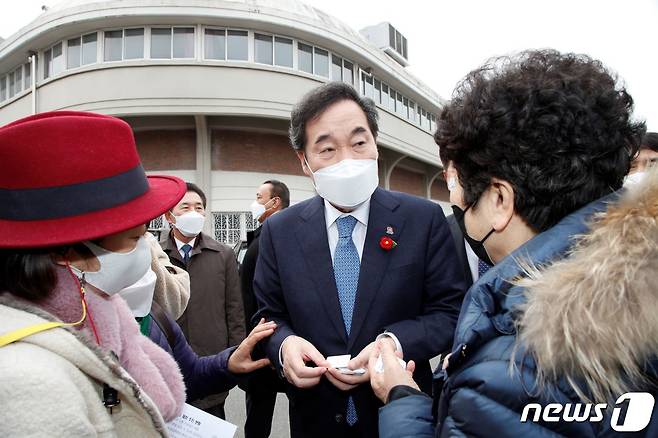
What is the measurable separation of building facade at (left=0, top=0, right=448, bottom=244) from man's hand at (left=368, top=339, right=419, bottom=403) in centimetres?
1429

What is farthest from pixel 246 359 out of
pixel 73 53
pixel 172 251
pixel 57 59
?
pixel 57 59

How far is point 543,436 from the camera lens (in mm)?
868

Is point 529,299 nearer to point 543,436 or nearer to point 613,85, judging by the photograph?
point 543,436

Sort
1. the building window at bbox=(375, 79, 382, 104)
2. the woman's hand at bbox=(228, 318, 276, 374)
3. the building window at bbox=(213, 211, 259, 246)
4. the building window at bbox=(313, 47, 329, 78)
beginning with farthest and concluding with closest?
the building window at bbox=(375, 79, 382, 104) < the building window at bbox=(313, 47, 329, 78) < the building window at bbox=(213, 211, 259, 246) < the woman's hand at bbox=(228, 318, 276, 374)

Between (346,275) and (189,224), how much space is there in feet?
8.17

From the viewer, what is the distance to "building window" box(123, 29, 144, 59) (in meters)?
15.5

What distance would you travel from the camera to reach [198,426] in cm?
155

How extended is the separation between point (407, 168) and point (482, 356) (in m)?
22.8

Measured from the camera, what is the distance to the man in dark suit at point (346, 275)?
5.74ft

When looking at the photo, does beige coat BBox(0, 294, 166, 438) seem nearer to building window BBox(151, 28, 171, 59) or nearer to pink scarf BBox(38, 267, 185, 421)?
pink scarf BBox(38, 267, 185, 421)

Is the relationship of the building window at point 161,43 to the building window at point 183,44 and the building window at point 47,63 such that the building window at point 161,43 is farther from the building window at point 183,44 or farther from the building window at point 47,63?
the building window at point 47,63

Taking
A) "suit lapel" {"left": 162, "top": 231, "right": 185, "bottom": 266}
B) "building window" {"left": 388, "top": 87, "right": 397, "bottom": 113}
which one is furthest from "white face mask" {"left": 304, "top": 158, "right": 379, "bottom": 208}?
"building window" {"left": 388, "top": 87, "right": 397, "bottom": 113}

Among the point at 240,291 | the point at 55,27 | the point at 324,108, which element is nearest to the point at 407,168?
the point at 55,27

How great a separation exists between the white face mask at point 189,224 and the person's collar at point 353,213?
7.53ft
